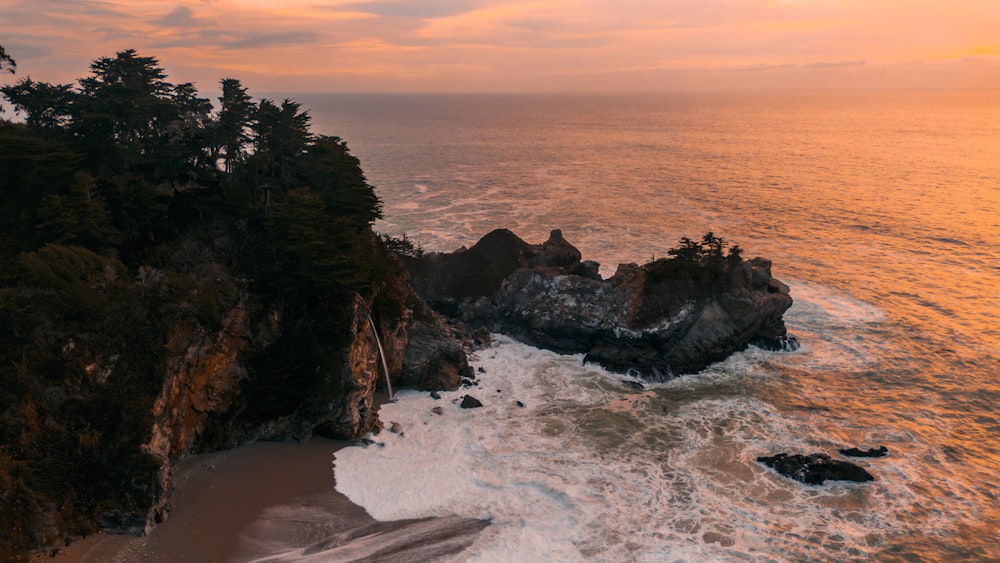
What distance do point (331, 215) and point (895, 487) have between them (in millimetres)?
39963

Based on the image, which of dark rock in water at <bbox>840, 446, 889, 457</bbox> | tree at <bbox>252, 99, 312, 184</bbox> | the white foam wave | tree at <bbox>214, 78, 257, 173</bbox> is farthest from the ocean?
tree at <bbox>214, 78, 257, 173</bbox>

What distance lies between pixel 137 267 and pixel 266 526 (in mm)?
17446

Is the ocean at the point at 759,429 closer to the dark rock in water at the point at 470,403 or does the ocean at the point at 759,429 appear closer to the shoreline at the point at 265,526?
the dark rock in water at the point at 470,403

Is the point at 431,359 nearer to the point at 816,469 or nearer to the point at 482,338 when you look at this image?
the point at 482,338

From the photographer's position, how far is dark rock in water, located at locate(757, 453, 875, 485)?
111 ft

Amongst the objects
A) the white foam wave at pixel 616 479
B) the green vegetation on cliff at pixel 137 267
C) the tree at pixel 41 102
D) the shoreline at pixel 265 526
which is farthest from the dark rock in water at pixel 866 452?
the tree at pixel 41 102

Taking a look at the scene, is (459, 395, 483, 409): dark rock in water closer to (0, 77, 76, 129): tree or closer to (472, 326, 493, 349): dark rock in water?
(472, 326, 493, 349): dark rock in water

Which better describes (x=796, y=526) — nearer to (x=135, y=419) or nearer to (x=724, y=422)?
(x=724, y=422)

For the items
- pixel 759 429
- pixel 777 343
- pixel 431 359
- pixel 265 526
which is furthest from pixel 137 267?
pixel 777 343

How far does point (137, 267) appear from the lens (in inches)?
1383

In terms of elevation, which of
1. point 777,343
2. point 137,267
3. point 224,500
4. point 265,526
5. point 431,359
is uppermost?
point 137,267

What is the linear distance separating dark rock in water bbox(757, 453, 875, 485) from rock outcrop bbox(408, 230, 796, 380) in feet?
42.6

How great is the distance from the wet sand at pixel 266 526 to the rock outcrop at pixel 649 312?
2341 centimetres

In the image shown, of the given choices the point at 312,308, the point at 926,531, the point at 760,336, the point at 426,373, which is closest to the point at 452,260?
the point at 426,373
